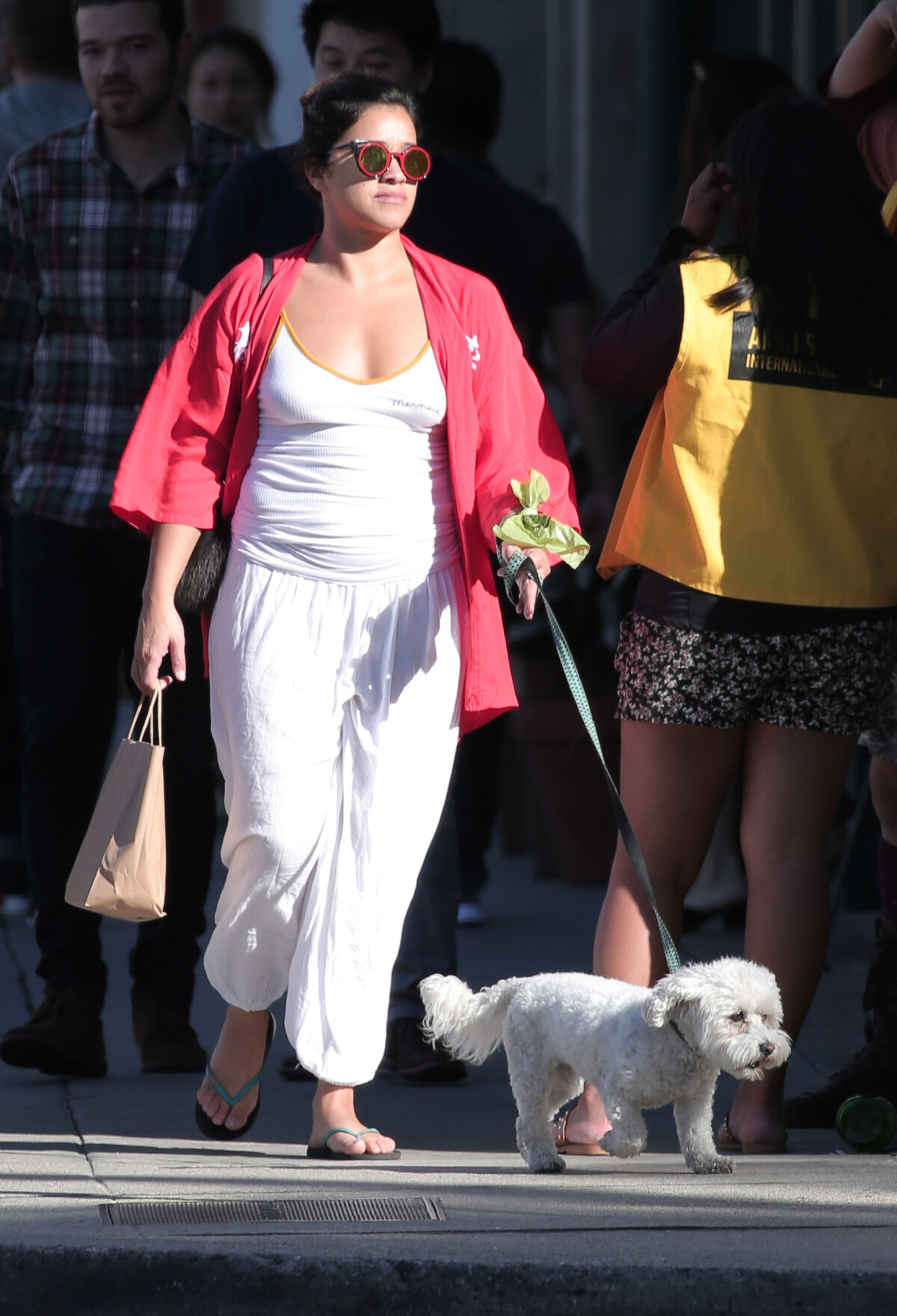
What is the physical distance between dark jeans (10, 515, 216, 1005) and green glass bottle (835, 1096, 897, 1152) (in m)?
1.71

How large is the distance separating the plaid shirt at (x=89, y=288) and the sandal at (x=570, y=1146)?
Result: 1.92 metres

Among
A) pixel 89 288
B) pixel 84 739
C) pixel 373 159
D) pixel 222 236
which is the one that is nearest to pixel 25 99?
pixel 89 288

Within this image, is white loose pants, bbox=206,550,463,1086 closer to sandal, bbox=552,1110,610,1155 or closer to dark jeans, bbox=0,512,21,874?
sandal, bbox=552,1110,610,1155

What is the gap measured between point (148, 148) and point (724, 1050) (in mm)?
2796

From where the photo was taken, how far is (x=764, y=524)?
4121 mm

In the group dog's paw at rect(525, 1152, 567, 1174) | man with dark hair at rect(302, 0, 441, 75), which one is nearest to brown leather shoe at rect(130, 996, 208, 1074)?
dog's paw at rect(525, 1152, 567, 1174)

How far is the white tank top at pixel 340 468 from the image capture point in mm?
4031

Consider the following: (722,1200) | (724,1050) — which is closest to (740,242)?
(724,1050)

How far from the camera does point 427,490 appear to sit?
413 cm

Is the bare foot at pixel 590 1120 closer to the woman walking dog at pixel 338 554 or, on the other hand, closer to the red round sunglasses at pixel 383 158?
the woman walking dog at pixel 338 554

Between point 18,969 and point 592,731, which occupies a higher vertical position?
point 592,731

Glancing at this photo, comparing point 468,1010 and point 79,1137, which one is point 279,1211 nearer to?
point 468,1010

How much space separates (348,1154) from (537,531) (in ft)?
4.35

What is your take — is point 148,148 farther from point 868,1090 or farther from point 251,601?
point 868,1090
